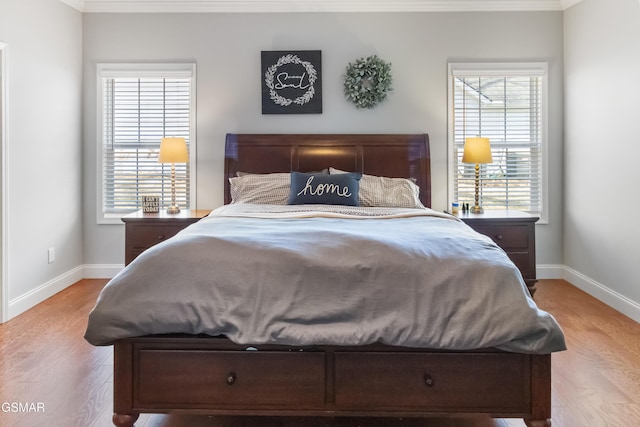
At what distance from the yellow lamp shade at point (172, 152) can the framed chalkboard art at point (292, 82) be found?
0.90m

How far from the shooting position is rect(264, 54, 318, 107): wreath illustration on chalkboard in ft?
13.9

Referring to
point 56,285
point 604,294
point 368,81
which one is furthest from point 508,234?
point 56,285

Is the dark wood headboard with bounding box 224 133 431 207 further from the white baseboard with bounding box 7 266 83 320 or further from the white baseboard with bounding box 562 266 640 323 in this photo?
the white baseboard with bounding box 7 266 83 320

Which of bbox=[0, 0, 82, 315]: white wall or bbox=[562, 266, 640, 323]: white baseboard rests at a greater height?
bbox=[0, 0, 82, 315]: white wall

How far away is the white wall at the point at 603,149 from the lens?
338 centimetres

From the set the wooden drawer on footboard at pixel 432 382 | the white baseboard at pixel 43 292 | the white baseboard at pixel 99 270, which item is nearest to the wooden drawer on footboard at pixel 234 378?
the wooden drawer on footboard at pixel 432 382

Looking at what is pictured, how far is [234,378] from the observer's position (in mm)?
1775

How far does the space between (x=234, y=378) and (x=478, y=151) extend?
2.98 m

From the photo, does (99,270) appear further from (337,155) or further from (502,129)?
(502,129)

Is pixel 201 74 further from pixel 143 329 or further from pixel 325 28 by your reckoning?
pixel 143 329

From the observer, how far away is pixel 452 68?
14.0ft

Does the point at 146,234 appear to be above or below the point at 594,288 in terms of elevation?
above

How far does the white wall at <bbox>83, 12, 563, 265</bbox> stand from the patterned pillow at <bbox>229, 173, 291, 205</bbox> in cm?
64

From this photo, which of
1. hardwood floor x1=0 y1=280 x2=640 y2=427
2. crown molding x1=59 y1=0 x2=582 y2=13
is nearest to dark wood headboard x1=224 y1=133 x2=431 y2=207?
crown molding x1=59 y1=0 x2=582 y2=13
